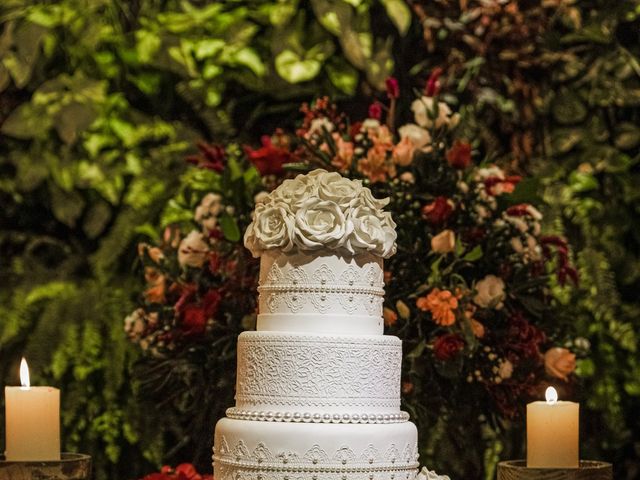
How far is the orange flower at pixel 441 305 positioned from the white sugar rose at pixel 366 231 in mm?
400

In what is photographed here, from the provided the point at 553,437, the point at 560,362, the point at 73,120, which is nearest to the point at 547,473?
the point at 553,437

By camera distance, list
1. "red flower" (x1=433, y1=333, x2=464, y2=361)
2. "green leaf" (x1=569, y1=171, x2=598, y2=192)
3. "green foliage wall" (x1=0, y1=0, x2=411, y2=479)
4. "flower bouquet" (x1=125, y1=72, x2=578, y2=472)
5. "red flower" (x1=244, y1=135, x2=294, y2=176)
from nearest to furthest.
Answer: "red flower" (x1=433, y1=333, x2=464, y2=361) → "flower bouquet" (x1=125, y1=72, x2=578, y2=472) → "red flower" (x1=244, y1=135, x2=294, y2=176) → "green foliage wall" (x1=0, y1=0, x2=411, y2=479) → "green leaf" (x1=569, y1=171, x2=598, y2=192)

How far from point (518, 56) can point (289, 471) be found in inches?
79.3

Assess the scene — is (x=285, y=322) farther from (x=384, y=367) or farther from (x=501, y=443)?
(x=501, y=443)

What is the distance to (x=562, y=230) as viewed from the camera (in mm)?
3221

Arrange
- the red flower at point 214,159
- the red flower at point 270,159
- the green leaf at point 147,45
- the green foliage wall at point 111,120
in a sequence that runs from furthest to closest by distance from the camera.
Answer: the green leaf at point 147,45 < the green foliage wall at point 111,120 < the red flower at point 214,159 < the red flower at point 270,159

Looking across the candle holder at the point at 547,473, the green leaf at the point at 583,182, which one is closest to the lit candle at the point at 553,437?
the candle holder at the point at 547,473

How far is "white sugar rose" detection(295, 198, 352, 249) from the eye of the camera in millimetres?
1988

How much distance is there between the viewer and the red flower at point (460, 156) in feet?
8.48

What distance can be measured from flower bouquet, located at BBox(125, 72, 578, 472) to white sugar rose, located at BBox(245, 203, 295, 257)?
0.46 meters

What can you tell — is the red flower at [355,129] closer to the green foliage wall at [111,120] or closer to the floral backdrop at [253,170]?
the floral backdrop at [253,170]

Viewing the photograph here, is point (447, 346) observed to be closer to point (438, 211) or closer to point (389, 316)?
point (389, 316)

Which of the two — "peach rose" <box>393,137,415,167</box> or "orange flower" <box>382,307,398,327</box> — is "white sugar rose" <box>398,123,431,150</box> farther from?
"orange flower" <box>382,307,398,327</box>

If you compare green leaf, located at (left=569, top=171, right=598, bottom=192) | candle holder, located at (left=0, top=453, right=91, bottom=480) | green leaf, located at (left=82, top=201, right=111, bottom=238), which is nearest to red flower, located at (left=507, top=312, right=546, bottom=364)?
candle holder, located at (left=0, top=453, right=91, bottom=480)
